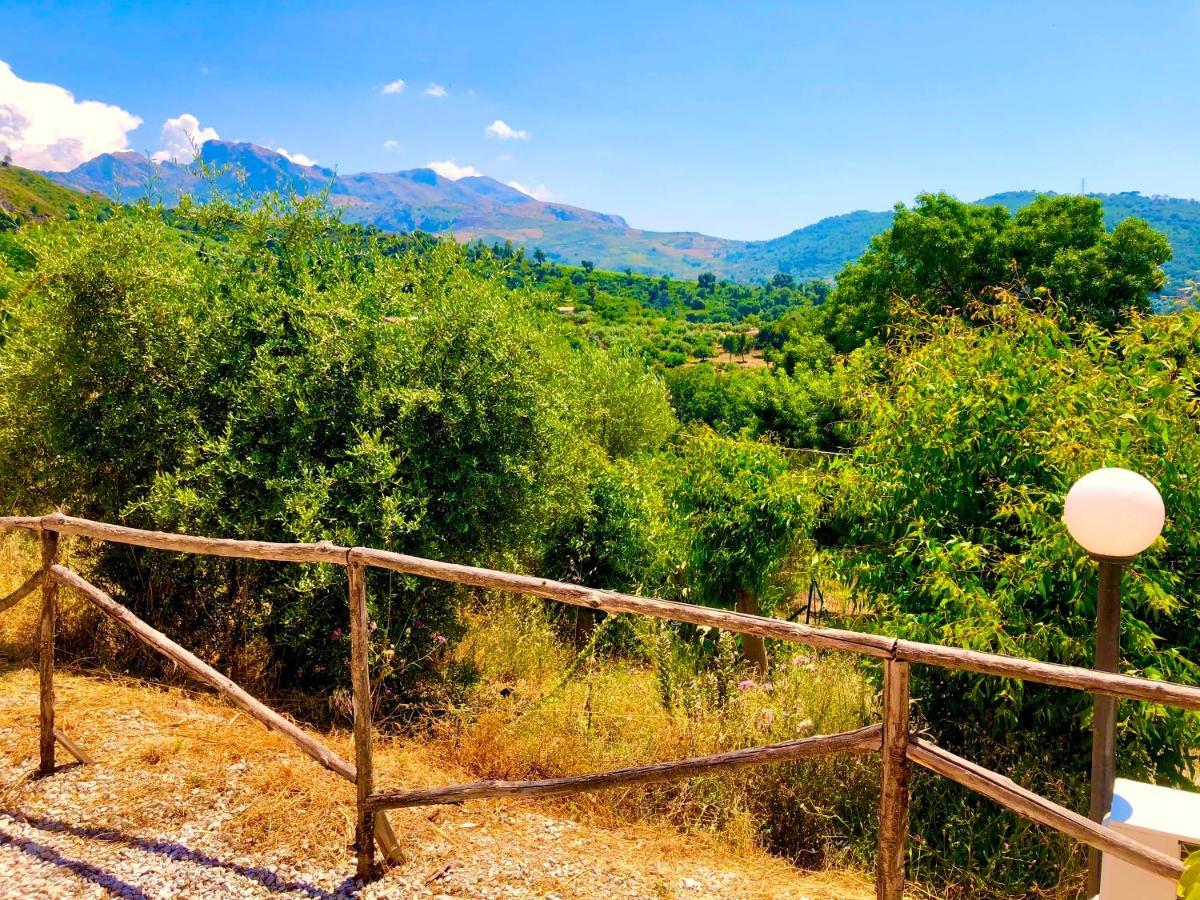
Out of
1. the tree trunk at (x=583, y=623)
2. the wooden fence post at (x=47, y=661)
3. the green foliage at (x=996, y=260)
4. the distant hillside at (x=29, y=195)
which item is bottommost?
the tree trunk at (x=583, y=623)

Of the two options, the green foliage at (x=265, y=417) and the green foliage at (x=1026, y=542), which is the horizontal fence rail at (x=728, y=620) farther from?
the green foliage at (x=265, y=417)

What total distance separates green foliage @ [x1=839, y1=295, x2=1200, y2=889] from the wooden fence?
1.89m

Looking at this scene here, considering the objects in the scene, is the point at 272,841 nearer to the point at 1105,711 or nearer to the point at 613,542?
the point at 1105,711

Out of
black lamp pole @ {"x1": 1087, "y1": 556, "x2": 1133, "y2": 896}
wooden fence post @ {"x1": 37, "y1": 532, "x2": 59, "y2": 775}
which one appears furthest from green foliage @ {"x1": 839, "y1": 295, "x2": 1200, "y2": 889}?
wooden fence post @ {"x1": 37, "y1": 532, "x2": 59, "y2": 775}

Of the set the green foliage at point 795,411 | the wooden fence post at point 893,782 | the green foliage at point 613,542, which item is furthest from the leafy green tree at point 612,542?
the wooden fence post at point 893,782

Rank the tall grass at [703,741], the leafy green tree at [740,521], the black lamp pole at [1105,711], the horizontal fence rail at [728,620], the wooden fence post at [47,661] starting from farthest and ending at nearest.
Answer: the leafy green tree at [740,521] < the tall grass at [703,741] < the wooden fence post at [47,661] < the black lamp pole at [1105,711] < the horizontal fence rail at [728,620]

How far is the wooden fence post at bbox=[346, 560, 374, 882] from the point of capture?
3287 millimetres

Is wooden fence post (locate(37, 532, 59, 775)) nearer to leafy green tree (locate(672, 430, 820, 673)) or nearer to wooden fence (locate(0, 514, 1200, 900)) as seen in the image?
wooden fence (locate(0, 514, 1200, 900))

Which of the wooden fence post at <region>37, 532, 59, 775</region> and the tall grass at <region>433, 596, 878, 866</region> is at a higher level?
the wooden fence post at <region>37, 532, 59, 775</region>

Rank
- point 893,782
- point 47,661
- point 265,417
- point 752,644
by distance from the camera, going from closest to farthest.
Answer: point 893,782 < point 47,661 < point 265,417 < point 752,644

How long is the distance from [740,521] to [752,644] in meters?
1.46

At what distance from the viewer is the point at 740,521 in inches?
342

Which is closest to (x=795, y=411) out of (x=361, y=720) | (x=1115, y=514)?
(x=1115, y=514)

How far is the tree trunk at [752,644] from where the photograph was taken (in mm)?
8549
